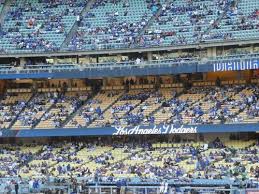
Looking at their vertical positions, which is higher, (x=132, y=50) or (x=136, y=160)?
(x=132, y=50)

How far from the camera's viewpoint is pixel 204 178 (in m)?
39.5

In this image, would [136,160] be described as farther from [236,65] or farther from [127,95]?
[236,65]

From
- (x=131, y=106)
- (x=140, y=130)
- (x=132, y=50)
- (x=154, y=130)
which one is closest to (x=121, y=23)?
(x=132, y=50)

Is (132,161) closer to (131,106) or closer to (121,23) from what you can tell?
(131,106)

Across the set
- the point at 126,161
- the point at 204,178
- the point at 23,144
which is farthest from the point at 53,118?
the point at 204,178

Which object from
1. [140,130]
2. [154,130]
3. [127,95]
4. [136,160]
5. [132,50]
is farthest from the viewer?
[127,95]

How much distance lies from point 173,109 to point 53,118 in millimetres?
8405

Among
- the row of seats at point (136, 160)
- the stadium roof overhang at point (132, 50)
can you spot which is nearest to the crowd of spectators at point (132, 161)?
the row of seats at point (136, 160)

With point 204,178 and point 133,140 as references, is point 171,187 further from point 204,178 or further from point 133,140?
point 133,140

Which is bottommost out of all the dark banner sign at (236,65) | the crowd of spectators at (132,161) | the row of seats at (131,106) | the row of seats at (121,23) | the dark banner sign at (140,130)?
the crowd of spectators at (132,161)

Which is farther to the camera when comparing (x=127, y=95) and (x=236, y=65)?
(x=127, y=95)

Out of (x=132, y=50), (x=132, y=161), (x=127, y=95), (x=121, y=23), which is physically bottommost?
(x=132, y=161)

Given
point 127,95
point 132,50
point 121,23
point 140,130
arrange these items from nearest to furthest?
point 140,130, point 132,50, point 127,95, point 121,23

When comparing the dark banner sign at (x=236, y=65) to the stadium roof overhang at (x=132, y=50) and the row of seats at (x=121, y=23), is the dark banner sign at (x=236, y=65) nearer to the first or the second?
the stadium roof overhang at (x=132, y=50)
